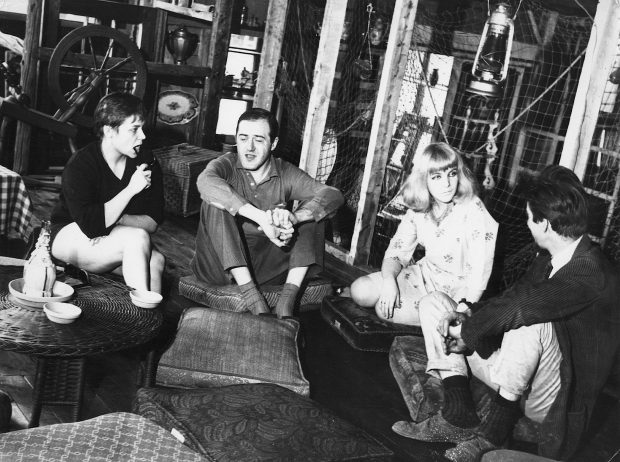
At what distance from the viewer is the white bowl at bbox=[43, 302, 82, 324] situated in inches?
103

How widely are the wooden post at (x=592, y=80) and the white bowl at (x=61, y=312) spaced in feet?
9.05

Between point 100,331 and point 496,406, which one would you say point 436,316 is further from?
point 100,331

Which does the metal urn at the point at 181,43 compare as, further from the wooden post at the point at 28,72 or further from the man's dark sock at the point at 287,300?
the man's dark sock at the point at 287,300

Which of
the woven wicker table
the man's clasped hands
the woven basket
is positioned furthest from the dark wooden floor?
the woven basket

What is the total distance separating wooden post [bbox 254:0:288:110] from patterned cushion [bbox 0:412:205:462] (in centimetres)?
454

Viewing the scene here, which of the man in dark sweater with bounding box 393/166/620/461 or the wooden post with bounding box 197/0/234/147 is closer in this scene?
the man in dark sweater with bounding box 393/166/620/461

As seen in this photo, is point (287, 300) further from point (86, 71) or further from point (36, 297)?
point (86, 71)

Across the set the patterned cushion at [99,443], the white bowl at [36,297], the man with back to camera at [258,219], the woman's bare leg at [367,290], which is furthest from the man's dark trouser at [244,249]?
the patterned cushion at [99,443]

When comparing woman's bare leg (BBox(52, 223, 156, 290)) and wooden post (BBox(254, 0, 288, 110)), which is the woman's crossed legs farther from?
wooden post (BBox(254, 0, 288, 110))

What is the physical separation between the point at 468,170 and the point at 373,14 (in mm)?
3817

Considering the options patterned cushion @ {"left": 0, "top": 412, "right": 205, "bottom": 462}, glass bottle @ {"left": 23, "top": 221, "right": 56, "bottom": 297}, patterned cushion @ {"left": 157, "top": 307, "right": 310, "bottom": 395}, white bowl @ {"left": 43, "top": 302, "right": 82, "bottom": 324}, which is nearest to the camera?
patterned cushion @ {"left": 0, "top": 412, "right": 205, "bottom": 462}

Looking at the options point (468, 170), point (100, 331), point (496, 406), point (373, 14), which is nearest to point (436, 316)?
point (496, 406)

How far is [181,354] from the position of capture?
122 inches

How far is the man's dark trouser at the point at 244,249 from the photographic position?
13.4 ft
